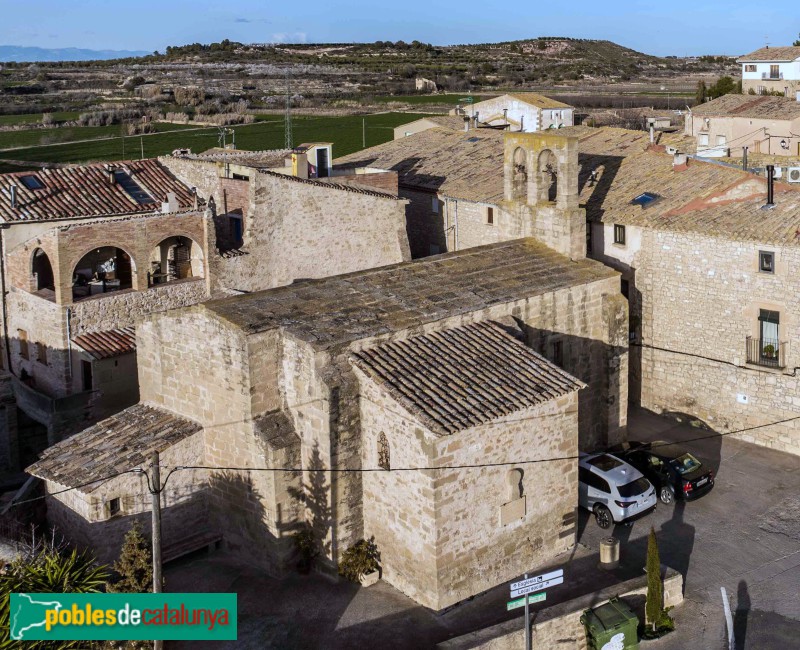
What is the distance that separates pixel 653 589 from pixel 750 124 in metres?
38.2

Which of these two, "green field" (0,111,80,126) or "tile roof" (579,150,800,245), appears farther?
"green field" (0,111,80,126)

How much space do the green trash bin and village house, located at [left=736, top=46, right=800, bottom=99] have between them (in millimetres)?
61076

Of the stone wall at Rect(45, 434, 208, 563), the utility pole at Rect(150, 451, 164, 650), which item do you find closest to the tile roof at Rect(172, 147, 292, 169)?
the stone wall at Rect(45, 434, 208, 563)

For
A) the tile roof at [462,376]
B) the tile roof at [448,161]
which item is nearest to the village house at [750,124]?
the tile roof at [448,161]

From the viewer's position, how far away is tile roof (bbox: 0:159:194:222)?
29.5 metres

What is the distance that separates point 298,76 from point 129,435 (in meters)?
98.6

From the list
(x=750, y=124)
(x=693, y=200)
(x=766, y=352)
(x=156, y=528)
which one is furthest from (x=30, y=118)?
(x=156, y=528)

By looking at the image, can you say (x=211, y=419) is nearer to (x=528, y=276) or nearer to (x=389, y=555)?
(x=389, y=555)

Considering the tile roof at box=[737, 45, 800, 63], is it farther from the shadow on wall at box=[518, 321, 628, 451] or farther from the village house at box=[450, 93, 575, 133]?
the shadow on wall at box=[518, 321, 628, 451]

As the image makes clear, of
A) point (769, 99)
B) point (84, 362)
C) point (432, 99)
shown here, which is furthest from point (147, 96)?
point (84, 362)

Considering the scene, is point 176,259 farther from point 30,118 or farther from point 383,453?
point 30,118

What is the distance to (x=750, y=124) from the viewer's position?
52406 mm

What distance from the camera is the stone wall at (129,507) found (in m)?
21.1

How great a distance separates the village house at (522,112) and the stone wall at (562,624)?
36.7m
